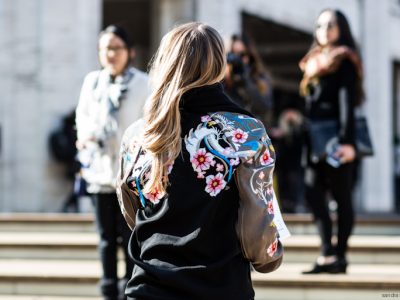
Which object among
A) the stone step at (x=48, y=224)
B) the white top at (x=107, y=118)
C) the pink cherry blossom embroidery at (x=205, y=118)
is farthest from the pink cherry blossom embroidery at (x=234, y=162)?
the stone step at (x=48, y=224)

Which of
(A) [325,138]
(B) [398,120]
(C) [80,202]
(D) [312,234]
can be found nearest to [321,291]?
(A) [325,138]

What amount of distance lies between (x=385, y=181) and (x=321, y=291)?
41.3 feet

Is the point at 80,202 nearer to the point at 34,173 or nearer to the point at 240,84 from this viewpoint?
the point at 34,173

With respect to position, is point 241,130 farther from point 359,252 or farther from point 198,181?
point 359,252

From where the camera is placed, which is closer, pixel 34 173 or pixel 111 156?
pixel 111 156

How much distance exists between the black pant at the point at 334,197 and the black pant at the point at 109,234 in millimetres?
1372

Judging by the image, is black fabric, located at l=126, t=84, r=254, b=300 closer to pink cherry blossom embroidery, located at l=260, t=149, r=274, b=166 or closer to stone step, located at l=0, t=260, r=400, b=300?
pink cherry blossom embroidery, located at l=260, t=149, r=274, b=166

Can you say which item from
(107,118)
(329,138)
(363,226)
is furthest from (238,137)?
(363,226)

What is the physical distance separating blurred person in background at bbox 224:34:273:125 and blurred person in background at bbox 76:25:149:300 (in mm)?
833

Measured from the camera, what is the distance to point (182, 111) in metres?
2.83

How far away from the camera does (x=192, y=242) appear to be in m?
2.71

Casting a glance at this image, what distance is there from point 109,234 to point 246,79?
4.91ft

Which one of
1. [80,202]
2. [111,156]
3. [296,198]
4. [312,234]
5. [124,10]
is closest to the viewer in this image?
[111,156]

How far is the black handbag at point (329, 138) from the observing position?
5.55 m
